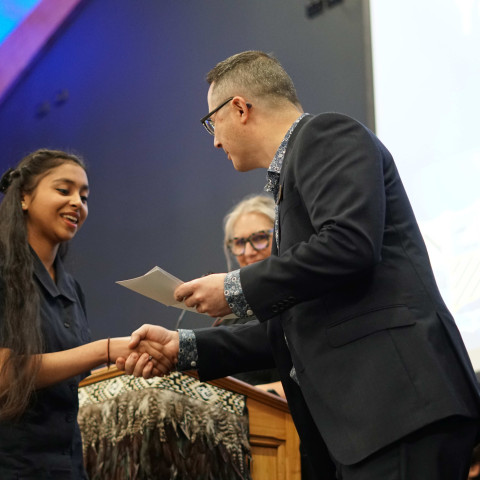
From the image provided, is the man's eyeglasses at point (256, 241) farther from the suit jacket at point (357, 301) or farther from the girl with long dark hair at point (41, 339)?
the suit jacket at point (357, 301)

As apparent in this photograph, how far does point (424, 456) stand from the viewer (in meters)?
1.34

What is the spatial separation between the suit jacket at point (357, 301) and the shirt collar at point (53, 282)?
937mm

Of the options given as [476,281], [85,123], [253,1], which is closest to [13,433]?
[476,281]

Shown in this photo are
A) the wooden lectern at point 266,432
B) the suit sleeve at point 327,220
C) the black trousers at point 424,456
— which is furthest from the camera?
the wooden lectern at point 266,432

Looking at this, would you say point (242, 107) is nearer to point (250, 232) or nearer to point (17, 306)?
point (17, 306)

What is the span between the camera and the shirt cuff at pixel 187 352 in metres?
2.11

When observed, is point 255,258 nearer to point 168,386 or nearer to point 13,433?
point 168,386

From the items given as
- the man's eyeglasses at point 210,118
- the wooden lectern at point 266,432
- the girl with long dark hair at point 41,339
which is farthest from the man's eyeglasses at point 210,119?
the wooden lectern at point 266,432

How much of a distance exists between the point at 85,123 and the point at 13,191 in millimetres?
3331

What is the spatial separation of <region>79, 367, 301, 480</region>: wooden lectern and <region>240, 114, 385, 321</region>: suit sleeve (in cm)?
101

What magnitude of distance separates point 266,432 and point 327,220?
1.28 metres

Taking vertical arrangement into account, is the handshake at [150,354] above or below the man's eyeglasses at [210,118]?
below

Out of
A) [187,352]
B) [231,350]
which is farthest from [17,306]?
[231,350]

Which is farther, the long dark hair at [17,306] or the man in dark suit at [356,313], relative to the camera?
the long dark hair at [17,306]
